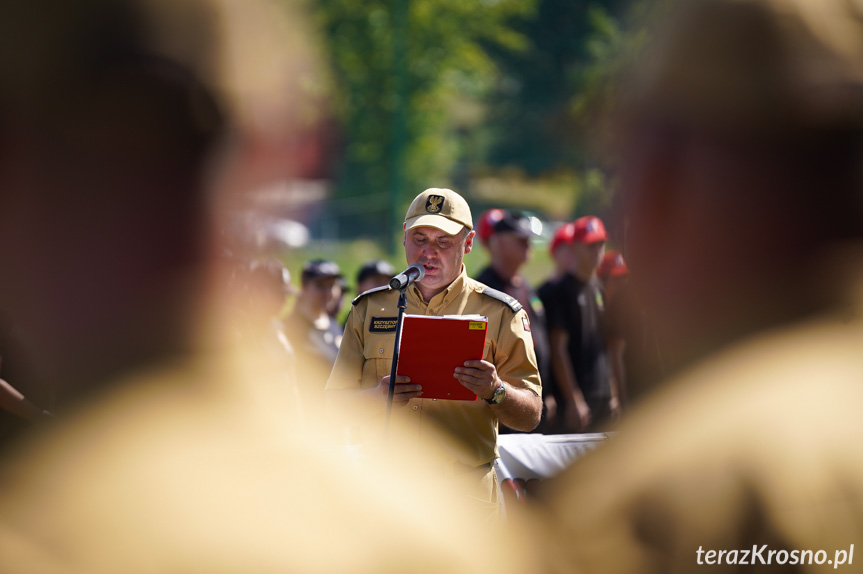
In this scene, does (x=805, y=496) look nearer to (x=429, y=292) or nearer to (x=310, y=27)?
(x=310, y=27)

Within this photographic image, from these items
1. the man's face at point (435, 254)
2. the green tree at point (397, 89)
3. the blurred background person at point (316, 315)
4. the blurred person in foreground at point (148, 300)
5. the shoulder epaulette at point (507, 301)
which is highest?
the green tree at point (397, 89)

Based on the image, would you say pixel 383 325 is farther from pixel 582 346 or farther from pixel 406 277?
pixel 582 346

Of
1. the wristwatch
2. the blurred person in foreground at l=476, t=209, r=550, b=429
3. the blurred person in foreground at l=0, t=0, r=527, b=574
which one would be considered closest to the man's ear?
the wristwatch

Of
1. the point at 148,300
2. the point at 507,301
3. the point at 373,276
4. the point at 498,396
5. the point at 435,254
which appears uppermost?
the point at 373,276

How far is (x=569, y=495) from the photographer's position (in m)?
0.90

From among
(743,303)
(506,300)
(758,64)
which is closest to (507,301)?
(506,300)

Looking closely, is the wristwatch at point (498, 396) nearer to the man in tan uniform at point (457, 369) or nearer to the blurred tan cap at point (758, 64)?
the man in tan uniform at point (457, 369)

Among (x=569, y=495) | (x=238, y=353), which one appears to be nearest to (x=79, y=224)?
(x=238, y=353)

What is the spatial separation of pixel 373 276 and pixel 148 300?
517cm

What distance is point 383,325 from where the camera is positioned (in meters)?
3.06

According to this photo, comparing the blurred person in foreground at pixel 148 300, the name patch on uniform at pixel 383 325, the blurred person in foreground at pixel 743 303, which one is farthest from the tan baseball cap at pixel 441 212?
the blurred person in foreground at pixel 148 300

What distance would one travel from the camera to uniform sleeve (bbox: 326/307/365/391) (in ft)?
9.94

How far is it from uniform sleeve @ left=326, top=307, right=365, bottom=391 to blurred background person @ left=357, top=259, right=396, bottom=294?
2.69 meters

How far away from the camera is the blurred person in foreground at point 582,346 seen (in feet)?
18.4
